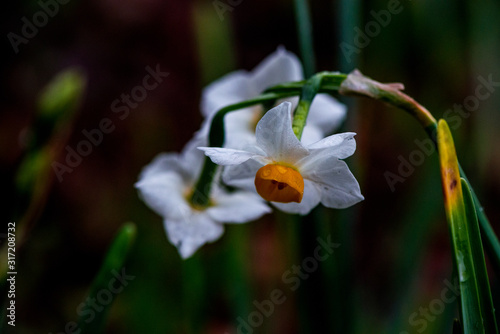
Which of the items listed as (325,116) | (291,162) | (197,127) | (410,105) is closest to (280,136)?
(291,162)

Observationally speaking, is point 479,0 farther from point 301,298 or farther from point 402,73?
point 301,298

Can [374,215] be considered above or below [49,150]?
below

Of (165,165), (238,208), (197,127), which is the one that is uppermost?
(165,165)

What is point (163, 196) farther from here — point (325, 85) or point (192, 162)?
point (325, 85)

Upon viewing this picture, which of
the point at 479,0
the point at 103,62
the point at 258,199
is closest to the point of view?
the point at 258,199

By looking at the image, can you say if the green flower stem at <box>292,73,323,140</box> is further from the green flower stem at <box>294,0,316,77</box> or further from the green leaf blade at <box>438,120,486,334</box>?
the green flower stem at <box>294,0,316,77</box>

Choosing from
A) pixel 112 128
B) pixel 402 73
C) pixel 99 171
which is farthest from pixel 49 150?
pixel 402 73
